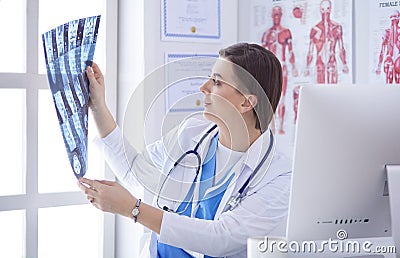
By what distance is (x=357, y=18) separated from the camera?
8.27ft

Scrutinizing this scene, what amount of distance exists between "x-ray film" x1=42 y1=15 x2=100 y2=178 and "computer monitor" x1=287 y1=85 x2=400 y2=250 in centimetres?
80

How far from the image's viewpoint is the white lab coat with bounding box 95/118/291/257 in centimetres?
195

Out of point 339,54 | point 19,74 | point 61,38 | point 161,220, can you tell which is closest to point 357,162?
point 161,220

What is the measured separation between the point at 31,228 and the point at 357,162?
4.95 feet

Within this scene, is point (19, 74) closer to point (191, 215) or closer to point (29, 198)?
point (29, 198)

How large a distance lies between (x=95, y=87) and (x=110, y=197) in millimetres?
397

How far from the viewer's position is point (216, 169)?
2137 mm

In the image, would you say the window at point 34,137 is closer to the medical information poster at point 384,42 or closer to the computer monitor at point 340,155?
the medical information poster at point 384,42

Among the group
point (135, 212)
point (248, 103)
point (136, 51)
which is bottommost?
point (135, 212)

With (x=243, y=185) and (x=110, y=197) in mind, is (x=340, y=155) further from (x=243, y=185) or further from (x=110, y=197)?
(x=110, y=197)

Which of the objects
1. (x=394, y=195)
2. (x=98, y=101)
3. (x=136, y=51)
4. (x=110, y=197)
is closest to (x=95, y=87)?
(x=98, y=101)

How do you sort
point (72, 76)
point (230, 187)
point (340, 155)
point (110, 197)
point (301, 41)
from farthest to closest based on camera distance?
point (301, 41) < point (230, 187) < point (72, 76) < point (110, 197) < point (340, 155)

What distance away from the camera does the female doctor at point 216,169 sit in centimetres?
194

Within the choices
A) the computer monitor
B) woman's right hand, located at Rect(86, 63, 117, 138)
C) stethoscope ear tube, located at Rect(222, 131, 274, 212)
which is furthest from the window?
the computer monitor
